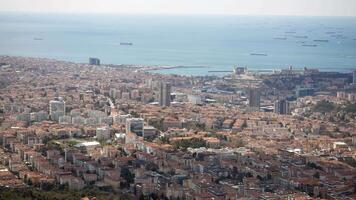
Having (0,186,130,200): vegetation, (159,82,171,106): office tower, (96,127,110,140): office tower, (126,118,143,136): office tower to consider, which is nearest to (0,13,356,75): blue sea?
(159,82,171,106): office tower

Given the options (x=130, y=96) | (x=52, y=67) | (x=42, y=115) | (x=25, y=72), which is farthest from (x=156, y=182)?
(x=52, y=67)

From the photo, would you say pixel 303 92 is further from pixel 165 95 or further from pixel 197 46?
pixel 197 46

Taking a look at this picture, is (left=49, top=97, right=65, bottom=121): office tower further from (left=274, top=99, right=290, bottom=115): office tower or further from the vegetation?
the vegetation

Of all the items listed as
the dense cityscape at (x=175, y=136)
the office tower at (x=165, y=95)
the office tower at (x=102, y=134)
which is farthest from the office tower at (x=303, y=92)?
the office tower at (x=102, y=134)

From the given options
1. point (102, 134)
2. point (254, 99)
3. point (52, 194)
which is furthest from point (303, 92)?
Result: point (52, 194)

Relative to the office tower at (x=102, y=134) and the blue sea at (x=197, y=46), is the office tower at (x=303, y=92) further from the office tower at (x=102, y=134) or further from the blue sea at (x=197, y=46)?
the office tower at (x=102, y=134)

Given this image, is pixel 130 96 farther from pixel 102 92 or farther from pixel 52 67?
pixel 52 67
